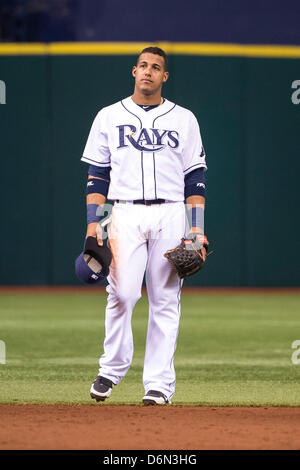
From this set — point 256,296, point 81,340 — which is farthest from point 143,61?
point 256,296

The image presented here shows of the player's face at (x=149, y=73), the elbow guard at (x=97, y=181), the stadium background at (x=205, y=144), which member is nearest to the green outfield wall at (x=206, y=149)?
the stadium background at (x=205, y=144)

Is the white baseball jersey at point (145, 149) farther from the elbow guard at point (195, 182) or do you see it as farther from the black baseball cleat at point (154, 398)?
the black baseball cleat at point (154, 398)

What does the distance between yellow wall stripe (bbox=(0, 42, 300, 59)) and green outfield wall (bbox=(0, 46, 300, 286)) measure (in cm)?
6

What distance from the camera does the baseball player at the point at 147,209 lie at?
5.20 metres

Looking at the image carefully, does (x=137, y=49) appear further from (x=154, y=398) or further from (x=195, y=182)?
(x=154, y=398)

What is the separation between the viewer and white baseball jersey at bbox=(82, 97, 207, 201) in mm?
5203

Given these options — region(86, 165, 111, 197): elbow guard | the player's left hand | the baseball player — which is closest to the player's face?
the baseball player

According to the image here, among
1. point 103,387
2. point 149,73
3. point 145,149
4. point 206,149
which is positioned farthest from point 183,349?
point 206,149

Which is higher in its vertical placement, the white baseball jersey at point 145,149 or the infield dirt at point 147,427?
the white baseball jersey at point 145,149

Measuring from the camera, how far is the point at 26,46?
13.2 m
